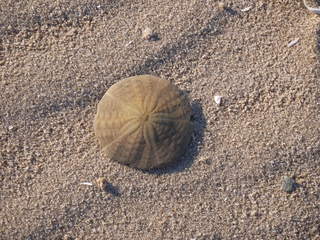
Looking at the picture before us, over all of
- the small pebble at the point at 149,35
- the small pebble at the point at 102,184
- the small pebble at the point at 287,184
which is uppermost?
the small pebble at the point at 149,35

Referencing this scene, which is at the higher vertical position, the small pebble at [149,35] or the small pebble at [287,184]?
the small pebble at [149,35]

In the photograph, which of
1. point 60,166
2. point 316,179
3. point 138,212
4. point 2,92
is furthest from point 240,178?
point 2,92

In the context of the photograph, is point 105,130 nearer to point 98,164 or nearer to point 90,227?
point 98,164

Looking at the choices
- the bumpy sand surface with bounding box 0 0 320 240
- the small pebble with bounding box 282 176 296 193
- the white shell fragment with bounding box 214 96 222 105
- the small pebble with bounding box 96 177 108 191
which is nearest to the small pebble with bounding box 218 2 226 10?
the bumpy sand surface with bounding box 0 0 320 240

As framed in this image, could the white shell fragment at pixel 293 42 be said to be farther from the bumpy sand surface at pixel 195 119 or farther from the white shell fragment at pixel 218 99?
the white shell fragment at pixel 218 99

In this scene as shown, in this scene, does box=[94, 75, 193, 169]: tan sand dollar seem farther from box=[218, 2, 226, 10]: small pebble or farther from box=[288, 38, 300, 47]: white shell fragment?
box=[288, 38, 300, 47]: white shell fragment

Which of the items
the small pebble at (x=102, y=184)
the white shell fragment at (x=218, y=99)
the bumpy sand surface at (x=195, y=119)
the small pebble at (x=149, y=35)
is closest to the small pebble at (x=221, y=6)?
the bumpy sand surface at (x=195, y=119)

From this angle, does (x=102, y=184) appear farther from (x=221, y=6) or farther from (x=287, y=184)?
(x=221, y=6)
